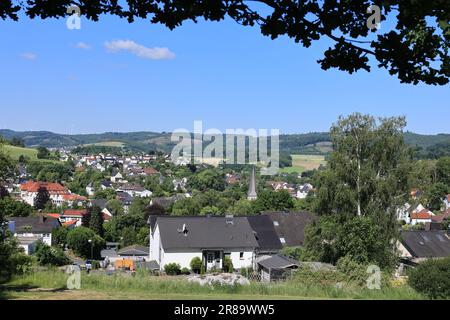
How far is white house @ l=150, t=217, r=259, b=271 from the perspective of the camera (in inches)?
1423

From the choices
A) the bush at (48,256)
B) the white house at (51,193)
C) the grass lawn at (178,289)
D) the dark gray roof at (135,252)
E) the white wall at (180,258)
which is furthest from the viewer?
the white house at (51,193)

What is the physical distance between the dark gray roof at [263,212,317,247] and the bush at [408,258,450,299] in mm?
30059

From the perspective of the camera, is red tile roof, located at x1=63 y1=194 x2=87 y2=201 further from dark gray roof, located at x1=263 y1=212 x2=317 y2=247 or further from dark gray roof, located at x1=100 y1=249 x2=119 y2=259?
dark gray roof, located at x1=263 y1=212 x2=317 y2=247

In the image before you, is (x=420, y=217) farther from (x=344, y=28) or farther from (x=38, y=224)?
(x=344, y=28)

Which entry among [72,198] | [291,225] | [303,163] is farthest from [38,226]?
[303,163]

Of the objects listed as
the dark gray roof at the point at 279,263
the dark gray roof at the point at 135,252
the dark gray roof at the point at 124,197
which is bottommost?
the dark gray roof at the point at 124,197

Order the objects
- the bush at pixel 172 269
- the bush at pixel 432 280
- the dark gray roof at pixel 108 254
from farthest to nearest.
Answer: the dark gray roof at pixel 108 254, the bush at pixel 172 269, the bush at pixel 432 280

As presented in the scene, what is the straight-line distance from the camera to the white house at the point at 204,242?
36156 mm

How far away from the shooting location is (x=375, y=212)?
2472 centimetres

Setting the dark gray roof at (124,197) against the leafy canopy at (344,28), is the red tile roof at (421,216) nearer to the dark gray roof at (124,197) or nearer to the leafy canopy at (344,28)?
the dark gray roof at (124,197)

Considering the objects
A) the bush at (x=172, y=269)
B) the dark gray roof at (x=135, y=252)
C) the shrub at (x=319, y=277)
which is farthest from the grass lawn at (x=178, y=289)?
the dark gray roof at (x=135, y=252)

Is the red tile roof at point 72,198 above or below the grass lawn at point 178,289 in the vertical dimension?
below

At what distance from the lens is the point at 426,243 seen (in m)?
39.1
